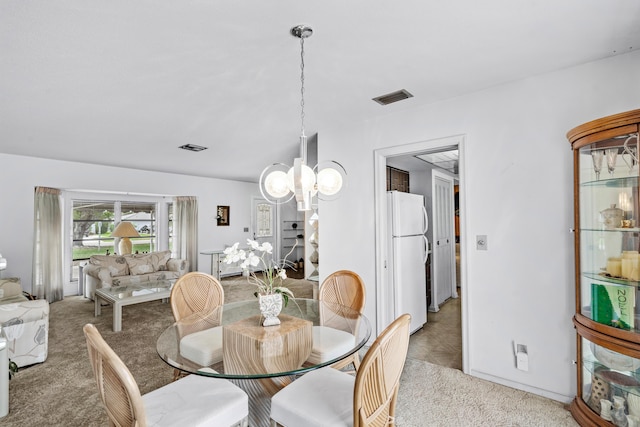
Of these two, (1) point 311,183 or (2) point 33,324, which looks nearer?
(1) point 311,183

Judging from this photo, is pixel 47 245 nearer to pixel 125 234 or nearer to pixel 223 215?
pixel 125 234

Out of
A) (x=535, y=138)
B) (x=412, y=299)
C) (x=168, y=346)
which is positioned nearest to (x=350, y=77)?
(x=535, y=138)

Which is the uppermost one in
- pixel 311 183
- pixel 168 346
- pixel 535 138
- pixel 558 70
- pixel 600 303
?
pixel 558 70

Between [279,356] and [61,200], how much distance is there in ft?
19.4

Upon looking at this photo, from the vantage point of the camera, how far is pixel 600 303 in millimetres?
1951

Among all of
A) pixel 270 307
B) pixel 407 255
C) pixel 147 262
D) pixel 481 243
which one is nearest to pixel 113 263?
pixel 147 262

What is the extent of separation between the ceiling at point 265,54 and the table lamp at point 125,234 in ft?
8.37

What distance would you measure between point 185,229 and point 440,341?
5.61m

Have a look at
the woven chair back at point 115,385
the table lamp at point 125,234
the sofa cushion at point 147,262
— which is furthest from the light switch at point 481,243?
the table lamp at point 125,234

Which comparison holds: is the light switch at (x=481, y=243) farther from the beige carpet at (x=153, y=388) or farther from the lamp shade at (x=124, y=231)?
the lamp shade at (x=124, y=231)

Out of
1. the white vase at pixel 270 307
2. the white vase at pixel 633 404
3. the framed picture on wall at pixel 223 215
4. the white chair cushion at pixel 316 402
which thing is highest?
the framed picture on wall at pixel 223 215

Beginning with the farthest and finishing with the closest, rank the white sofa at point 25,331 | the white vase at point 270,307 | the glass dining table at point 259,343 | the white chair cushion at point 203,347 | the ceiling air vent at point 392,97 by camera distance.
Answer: the white sofa at point 25,331 < the ceiling air vent at point 392,97 < the white vase at point 270,307 < the white chair cushion at point 203,347 < the glass dining table at point 259,343

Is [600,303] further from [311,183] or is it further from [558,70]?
[311,183]

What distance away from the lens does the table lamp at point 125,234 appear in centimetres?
578
